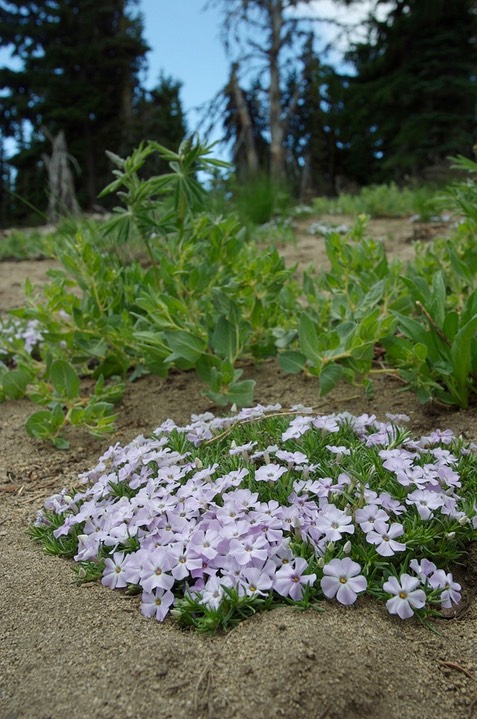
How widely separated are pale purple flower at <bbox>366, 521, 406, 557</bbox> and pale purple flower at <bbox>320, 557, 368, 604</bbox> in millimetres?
102

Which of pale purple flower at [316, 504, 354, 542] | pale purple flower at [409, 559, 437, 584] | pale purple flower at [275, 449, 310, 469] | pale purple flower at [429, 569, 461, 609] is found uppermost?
pale purple flower at [275, 449, 310, 469]

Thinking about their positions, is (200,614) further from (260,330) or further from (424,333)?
(260,330)

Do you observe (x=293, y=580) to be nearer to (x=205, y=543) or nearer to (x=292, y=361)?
(x=205, y=543)

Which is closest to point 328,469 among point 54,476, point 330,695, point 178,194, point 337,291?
point 330,695

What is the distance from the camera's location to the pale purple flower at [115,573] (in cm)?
161

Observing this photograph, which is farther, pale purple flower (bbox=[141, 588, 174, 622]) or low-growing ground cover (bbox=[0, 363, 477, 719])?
pale purple flower (bbox=[141, 588, 174, 622])

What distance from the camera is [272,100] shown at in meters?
14.8

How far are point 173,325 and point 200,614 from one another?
1.43 meters

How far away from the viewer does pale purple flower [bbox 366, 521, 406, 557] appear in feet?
5.00

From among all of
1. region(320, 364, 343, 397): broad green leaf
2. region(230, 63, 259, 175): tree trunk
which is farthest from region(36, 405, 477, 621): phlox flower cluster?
region(230, 63, 259, 175): tree trunk

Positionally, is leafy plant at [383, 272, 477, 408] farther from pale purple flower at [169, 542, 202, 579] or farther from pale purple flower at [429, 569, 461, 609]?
pale purple flower at [169, 542, 202, 579]

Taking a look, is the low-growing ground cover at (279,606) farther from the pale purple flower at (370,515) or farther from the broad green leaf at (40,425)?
the broad green leaf at (40,425)

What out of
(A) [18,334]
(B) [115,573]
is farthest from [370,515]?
(A) [18,334]

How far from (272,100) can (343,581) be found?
15.0m
